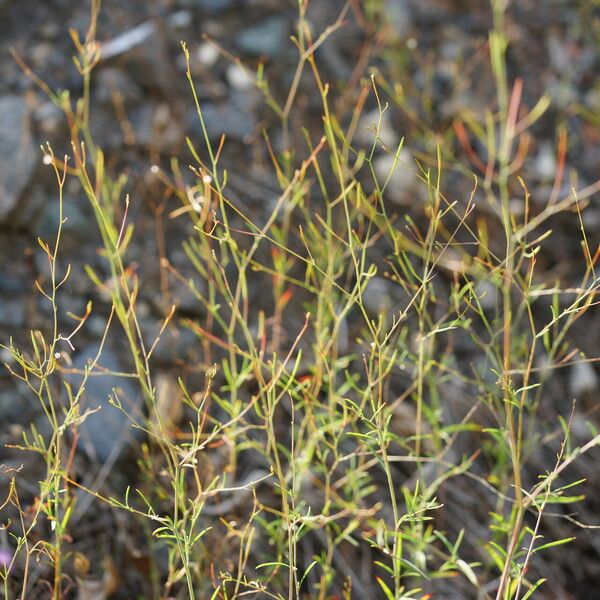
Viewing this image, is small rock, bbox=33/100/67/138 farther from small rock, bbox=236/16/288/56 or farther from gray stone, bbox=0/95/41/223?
small rock, bbox=236/16/288/56

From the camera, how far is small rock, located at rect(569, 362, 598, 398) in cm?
201

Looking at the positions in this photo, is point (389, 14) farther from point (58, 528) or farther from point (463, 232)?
point (58, 528)

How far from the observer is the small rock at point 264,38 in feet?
7.93

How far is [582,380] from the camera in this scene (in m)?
2.02

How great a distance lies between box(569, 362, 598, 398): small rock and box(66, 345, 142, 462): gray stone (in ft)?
2.93

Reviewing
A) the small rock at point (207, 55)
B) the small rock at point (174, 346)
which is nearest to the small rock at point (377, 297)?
the small rock at point (174, 346)

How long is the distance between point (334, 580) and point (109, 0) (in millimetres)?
1571

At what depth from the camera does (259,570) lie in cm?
168

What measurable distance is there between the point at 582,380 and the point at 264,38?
1.15 metres

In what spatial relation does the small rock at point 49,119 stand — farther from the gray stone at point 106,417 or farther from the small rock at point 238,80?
the gray stone at point 106,417

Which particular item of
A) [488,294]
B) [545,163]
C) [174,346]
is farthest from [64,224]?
[545,163]

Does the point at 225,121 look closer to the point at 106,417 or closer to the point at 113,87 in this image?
the point at 113,87

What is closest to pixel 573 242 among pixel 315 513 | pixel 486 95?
pixel 486 95

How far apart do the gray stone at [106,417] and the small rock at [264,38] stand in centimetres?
96
